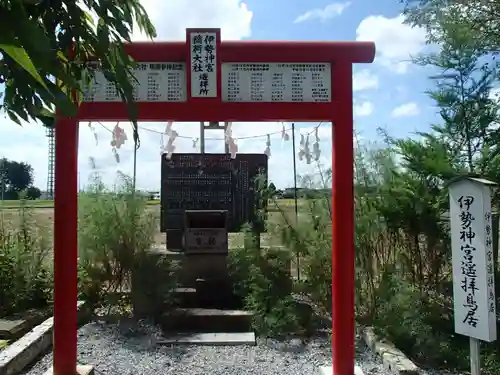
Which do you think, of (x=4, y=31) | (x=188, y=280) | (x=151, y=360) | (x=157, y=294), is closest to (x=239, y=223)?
(x=188, y=280)

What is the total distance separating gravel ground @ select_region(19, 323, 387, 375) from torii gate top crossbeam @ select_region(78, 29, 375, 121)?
2243mm

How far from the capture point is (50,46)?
122cm

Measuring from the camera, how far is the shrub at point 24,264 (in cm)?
589

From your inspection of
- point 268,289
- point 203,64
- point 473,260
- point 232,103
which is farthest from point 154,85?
point 473,260

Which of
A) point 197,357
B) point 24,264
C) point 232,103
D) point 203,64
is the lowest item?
point 197,357

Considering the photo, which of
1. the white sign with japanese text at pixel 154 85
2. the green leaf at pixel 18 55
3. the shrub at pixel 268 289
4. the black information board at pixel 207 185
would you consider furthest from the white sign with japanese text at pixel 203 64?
the black information board at pixel 207 185

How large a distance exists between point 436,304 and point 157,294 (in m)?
3.13

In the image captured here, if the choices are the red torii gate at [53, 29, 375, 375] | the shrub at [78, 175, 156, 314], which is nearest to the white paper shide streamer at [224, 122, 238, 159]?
the red torii gate at [53, 29, 375, 375]

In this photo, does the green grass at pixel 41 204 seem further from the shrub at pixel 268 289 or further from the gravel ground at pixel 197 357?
the gravel ground at pixel 197 357

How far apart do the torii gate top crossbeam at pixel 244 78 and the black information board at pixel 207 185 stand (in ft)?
10.5

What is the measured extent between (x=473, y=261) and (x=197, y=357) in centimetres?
269

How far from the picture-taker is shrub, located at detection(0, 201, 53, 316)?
19.3 feet

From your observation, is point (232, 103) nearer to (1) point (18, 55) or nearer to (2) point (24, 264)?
(1) point (18, 55)

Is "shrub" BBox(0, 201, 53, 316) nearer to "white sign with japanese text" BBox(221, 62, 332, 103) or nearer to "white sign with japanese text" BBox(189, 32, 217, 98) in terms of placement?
"white sign with japanese text" BBox(189, 32, 217, 98)
